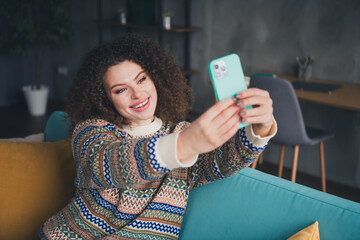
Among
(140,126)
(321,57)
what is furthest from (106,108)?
(321,57)

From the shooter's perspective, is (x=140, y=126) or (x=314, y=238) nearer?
(x=314, y=238)

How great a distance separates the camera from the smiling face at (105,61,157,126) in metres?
1.21

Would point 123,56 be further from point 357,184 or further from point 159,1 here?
point 159,1

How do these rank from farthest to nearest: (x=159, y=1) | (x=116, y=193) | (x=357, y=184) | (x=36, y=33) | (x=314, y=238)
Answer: (x=36, y=33) → (x=159, y=1) → (x=357, y=184) → (x=116, y=193) → (x=314, y=238)

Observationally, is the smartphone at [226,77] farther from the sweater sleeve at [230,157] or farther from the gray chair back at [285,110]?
the gray chair back at [285,110]

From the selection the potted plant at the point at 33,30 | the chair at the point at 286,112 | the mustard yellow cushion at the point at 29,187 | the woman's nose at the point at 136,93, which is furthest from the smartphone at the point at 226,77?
the potted plant at the point at 33,30

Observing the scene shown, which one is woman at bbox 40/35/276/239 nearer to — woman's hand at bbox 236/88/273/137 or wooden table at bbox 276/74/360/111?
woman's hand at bbox 236/88/273/137

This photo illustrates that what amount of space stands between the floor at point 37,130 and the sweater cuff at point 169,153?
2.31 m

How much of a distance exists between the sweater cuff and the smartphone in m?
0.15

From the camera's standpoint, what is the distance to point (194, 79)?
4004 mm

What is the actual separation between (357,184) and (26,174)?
8.13ft

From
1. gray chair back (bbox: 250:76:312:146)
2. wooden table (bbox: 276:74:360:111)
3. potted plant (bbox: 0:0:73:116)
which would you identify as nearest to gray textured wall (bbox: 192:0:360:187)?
wooden table (bbox: 276:74:360:111)

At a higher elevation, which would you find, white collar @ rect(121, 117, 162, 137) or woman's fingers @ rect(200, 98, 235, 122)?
woman's fingers @ rect(200, 98, 235, 122)

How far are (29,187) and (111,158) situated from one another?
2.01ft
